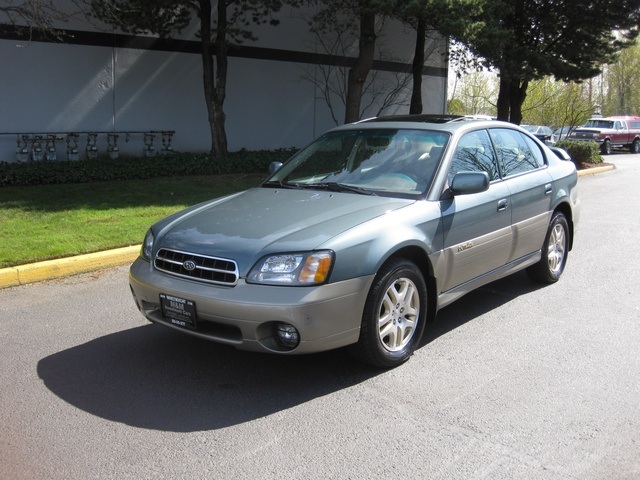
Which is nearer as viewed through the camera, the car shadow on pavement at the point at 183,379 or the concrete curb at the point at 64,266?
the car shadow on pavement at the point at 183,379

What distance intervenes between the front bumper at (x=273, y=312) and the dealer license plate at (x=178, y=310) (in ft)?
0.11

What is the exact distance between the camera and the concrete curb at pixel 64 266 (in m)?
6.59

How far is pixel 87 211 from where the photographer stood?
948cm

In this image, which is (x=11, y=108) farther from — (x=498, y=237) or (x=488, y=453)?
(x=488, y=453)

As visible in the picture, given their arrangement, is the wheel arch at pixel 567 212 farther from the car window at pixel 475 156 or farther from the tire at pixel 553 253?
the car window at pixel 475 156

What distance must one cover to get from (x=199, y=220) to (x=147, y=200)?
621 centimetres

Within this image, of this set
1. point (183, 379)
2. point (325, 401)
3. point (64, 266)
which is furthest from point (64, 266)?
point (325, 401)

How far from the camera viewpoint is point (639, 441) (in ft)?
11.7

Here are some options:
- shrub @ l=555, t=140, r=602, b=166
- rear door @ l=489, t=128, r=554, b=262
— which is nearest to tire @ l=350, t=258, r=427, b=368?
rear door @ l=489, t=128, r=554, b=262

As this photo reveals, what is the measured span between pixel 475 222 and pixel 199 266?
224 cm

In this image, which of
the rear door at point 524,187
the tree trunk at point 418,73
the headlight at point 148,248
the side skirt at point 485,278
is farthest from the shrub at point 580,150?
the headlight at point 148,248

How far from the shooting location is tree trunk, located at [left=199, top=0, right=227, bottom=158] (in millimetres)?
14595

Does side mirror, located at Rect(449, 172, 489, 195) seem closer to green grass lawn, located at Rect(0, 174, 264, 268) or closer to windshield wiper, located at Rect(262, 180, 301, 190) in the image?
windshield wiper, located at Rect(262, 180, 301, 190)

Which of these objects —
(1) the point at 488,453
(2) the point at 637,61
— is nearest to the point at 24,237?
(1) the point at 488,453
